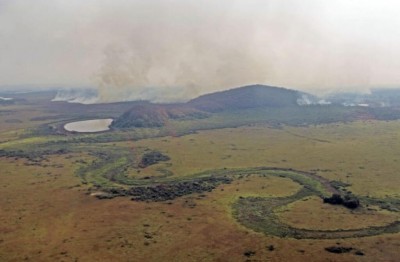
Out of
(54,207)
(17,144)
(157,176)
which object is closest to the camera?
(54,207)

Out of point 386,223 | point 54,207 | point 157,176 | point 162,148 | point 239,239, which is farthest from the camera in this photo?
point 162,148

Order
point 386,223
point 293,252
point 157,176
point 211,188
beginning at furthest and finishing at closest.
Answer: point 157,176 < point 211,188 < point 386,223 < point 293,252

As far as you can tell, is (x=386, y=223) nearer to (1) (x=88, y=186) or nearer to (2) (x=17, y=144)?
(1) (x=88, y=186)

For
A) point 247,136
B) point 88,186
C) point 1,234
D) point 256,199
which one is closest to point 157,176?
point 88,186

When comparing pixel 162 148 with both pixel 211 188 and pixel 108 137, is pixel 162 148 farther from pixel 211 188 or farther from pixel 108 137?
pixel 211 188

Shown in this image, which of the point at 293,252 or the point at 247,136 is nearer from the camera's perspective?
the point at 293,252

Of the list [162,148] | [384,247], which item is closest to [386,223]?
[384,247]

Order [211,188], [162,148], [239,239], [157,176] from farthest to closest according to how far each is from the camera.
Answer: [162,148], [157,176], [211,188], [239,239]
